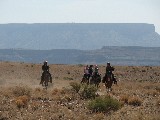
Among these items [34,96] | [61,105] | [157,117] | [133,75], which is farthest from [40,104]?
[133,75]

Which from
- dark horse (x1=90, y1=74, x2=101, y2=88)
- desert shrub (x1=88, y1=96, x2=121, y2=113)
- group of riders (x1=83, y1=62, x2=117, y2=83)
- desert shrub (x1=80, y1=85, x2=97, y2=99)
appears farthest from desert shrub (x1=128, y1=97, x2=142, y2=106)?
dark horse (x1=90, y1=74, x2=101, y2=88)

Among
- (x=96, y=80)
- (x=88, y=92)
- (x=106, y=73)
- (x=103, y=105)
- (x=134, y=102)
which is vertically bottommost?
(x=134, y=102)

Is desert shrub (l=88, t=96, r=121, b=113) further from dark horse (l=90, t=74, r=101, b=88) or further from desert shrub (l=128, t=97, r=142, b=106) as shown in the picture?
dark horse (l=90, t=74, r=101, b=88)

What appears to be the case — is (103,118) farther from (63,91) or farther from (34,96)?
(63,91)

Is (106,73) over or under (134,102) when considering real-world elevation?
over

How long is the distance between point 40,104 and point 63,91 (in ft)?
19.2

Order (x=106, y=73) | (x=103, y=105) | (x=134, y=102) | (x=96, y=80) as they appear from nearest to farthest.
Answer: (x=103, y=105), (x=134, y=102), (x=106, y=73), (x=96, y=80)

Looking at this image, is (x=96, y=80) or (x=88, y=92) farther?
(x=96, y=80)

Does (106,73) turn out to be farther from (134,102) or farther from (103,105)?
(103,105)

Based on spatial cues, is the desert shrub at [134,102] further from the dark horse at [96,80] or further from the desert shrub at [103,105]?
the dark horse at [96,80]

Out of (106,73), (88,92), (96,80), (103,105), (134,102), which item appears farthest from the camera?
(96,80)

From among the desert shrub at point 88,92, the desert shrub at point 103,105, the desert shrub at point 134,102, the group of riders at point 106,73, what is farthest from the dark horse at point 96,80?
the desert shrub at point 103,105

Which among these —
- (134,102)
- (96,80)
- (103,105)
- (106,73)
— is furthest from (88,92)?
(96,80)

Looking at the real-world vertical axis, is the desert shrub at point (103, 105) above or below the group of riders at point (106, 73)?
below
